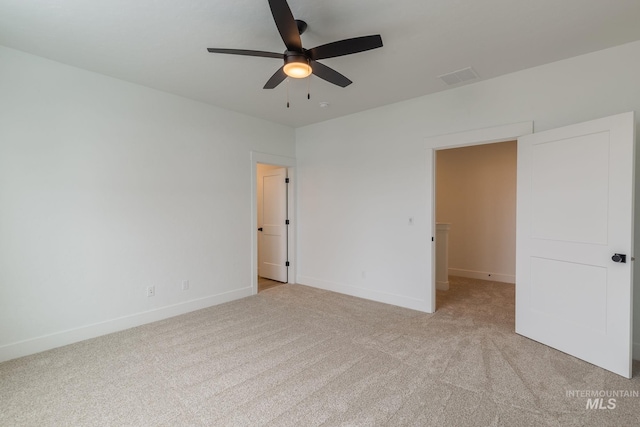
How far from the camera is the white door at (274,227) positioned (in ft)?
17.8

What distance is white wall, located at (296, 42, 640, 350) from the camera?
281cm

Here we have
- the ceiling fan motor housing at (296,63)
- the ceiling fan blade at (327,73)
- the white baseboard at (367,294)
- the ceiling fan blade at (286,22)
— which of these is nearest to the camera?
the ceiling fan blade at (286,22)

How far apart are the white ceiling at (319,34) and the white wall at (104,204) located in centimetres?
38

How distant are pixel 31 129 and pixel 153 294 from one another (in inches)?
81.6

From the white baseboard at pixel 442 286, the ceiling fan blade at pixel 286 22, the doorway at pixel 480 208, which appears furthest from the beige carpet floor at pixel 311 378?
the ceiling fan blade at pixel 286 22

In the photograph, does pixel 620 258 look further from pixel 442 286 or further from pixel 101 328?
pixel 101 328

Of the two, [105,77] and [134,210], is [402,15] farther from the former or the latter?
[134,210]

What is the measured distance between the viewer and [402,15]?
222 centimetres

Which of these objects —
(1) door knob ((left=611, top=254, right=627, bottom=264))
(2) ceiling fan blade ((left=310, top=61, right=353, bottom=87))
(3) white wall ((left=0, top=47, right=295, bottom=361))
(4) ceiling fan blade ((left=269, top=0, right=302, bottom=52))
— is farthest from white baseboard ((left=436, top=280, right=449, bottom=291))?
(4) ceiling fan blade ((left=269, top=0, right=302, bottom=52))

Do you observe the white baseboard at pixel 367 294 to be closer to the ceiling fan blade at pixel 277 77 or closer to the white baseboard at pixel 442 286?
the white baseboard at pixel 442 286

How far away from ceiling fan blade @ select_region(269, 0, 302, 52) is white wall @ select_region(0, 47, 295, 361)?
2390mm

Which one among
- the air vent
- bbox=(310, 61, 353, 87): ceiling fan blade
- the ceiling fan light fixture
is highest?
the air vent

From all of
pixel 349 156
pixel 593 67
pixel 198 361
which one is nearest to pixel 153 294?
pixel 198 361

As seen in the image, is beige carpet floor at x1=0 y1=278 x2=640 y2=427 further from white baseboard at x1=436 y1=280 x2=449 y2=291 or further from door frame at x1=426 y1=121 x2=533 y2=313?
white baseboard at x1=436 y1=280 x2=449 y2=291
